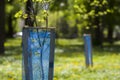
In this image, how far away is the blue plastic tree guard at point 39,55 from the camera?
28.7 feet

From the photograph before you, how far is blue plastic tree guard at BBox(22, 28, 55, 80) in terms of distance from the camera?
8734mm

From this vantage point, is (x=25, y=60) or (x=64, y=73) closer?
(x=25, y=60)

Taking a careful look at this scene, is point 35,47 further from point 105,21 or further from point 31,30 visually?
point 105,21

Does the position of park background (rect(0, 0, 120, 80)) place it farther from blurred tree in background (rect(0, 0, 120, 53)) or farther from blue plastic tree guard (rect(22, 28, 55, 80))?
blue plastic tree guard (rect(22, 28, 55, 80))

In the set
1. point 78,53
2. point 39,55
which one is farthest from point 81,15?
point 78,53

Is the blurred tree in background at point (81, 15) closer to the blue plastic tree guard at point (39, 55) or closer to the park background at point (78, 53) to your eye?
the park background at point (78, 53)

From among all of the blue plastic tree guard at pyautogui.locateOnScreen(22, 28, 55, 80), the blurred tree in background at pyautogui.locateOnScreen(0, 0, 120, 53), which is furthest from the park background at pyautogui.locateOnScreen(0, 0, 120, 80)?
the blue plastic tree guard at pyautogui.locateOnScreen(22, 28, 55, 80)

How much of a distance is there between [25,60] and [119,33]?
215 feet

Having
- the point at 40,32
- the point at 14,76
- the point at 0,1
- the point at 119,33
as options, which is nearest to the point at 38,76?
the point at 40,32

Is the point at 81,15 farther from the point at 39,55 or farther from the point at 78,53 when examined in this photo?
the point at 78,53

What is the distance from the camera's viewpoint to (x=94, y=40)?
37438 millimetres

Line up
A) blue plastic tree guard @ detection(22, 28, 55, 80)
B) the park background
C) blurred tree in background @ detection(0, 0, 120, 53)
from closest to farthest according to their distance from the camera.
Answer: blue plastic tree guard @ detection(22, 28, 55, 80)
the park background
blurred tree in background @ detection(0, 0, 120, 53)

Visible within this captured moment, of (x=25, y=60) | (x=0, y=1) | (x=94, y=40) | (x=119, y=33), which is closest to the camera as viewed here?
(x=25, y=60)

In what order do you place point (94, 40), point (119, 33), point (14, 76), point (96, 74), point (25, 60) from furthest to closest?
point (119, 33), point (94, 40), point (96, 74), point (14, 76), point (25, 60)
